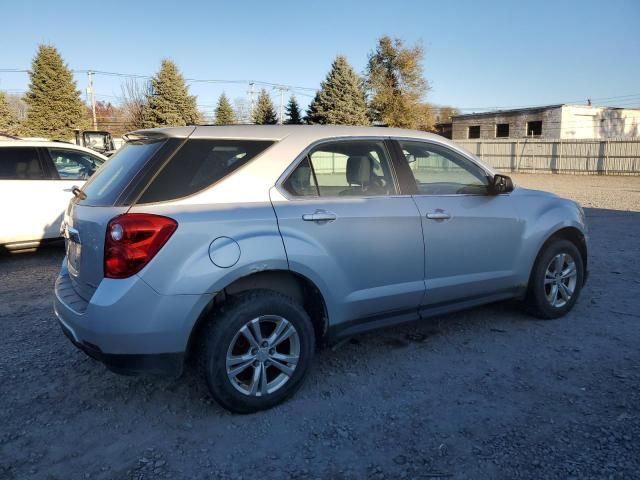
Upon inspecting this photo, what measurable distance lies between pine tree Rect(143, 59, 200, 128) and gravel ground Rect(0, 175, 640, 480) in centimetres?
3649

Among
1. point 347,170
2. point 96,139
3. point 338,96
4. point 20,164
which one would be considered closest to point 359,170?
point 347,170

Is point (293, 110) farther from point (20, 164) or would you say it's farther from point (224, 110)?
point (20, 164)

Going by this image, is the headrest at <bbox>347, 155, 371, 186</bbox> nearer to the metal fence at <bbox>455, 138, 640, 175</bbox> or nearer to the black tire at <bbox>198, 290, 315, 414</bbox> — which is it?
the black tire at <bbox>198, 290, 315, 414</bbox>

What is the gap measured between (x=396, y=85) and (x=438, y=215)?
39536 millimetres

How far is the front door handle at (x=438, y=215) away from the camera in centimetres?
357

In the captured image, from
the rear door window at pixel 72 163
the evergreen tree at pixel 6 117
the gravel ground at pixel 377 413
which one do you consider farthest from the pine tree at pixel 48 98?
the gravel ground at pixel 377 413

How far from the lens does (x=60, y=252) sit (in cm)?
769

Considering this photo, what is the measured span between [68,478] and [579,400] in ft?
9.59

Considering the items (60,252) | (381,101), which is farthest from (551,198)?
(381,101)

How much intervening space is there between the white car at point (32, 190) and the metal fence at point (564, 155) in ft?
82.5

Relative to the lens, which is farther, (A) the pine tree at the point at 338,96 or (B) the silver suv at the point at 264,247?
(A) the pine tree at the point at 338,96

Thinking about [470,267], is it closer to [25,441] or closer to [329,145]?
[329,145]

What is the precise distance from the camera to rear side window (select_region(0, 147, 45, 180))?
22.1ft

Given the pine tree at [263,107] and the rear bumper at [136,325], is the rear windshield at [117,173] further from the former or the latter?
the pine tree at [263,107]
